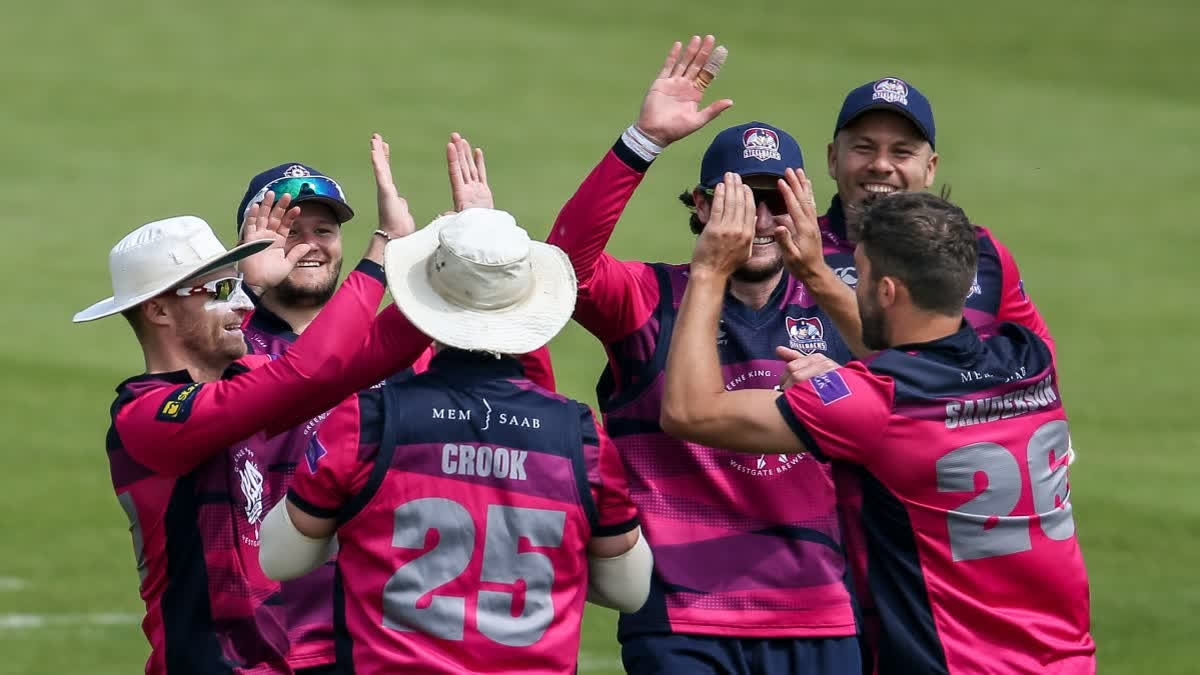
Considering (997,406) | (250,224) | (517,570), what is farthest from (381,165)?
(997,406)

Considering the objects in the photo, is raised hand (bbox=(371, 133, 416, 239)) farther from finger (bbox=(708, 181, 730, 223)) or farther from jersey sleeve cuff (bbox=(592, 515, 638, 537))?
jersey sleeve cuff (bbox=(592, 515, 638, 537))

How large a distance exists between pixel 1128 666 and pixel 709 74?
494cm

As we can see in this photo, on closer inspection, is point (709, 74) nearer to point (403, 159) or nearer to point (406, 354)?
point (406, 354)

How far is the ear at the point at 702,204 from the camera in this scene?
634 centimetres

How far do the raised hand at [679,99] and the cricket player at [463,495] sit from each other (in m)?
0.99

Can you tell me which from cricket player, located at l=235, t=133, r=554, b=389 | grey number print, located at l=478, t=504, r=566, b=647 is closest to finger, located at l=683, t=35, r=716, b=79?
cricket player, located at l=235, t=133, r=554, b=389

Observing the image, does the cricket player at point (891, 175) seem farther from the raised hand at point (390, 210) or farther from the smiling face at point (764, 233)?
the raised hand at point (390, 210)

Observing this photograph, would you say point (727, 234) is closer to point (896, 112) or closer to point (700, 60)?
point (700, 60)

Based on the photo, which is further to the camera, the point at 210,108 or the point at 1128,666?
the point at 210,108

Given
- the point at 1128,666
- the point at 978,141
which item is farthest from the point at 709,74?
the point at 978,141

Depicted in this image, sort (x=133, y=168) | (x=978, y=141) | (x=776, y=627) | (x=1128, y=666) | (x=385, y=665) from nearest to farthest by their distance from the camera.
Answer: (x=385, y=665), (x=776, y=627), (x=1128, y=666), (x=133, y=168), (x=978, y=141)

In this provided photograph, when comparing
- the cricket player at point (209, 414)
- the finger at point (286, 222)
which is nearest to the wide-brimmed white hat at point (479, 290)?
the cricket player at point (209, 414)

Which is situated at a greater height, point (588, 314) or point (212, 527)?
point (588, 314)

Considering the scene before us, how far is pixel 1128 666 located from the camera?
970 cm
